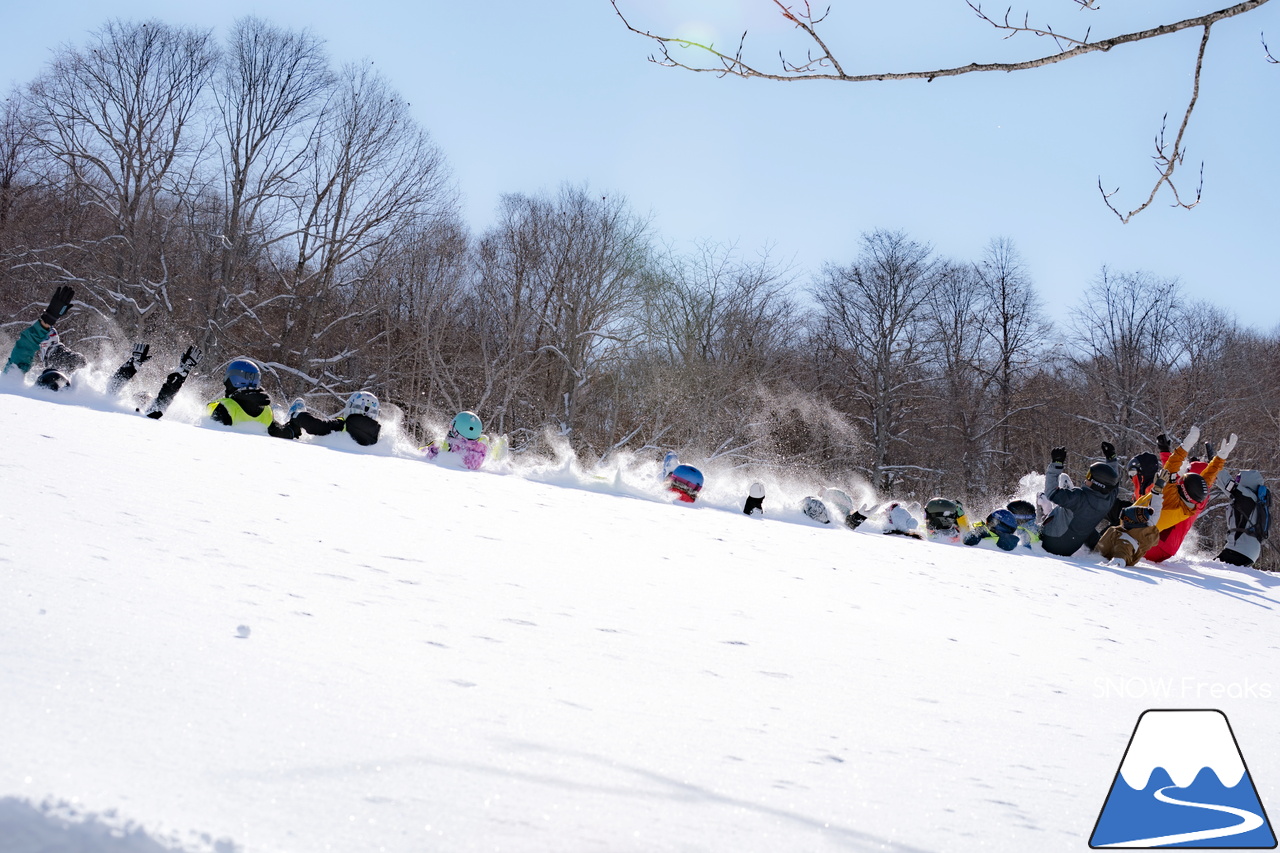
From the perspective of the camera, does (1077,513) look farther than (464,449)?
Yes

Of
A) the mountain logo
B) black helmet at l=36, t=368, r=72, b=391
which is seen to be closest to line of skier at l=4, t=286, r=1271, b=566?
black helmet at l=36, t=368, r=72, b=391

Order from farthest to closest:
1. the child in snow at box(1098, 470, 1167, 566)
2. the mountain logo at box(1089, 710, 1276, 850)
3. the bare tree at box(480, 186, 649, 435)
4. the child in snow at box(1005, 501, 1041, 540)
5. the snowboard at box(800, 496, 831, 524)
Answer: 1. the bare tree at box(480, 186, 649, 435)
2. the child in snow at box(1005, 501, 1041, 540)
3. the snowboard at box(800, 496, 831, 524)
4. the child in snow at box(1098, 470, 1167, 566)
5. the mountain logo at box(1089, 710, 1276, 850)

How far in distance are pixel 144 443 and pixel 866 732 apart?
15.1 feet

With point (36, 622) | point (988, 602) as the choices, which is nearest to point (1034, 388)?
point (988, 602)

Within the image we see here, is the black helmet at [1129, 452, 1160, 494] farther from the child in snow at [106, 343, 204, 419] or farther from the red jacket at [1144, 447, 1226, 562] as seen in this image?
Result: the child in snow at [106, 343, 204, 419]

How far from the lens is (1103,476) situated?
8.03 meters

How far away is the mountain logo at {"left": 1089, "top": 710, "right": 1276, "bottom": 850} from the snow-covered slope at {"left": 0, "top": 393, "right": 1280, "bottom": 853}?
0.07 meters

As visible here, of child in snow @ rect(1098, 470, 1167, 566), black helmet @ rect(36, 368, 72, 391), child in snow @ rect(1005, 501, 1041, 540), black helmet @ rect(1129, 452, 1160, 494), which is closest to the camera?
black helmet @ rect(36, 368, 72, 391)

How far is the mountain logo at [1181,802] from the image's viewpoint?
1727 millimetres

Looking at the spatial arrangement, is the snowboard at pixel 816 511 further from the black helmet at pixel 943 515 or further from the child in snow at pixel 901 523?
the black helmet at pixel 943 515

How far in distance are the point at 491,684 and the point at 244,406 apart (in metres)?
6.77

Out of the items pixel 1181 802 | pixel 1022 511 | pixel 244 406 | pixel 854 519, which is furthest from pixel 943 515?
pixel 244 406

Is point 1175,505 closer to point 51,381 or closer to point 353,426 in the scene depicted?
point 353,426

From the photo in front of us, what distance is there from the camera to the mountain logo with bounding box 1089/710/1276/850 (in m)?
1.73
